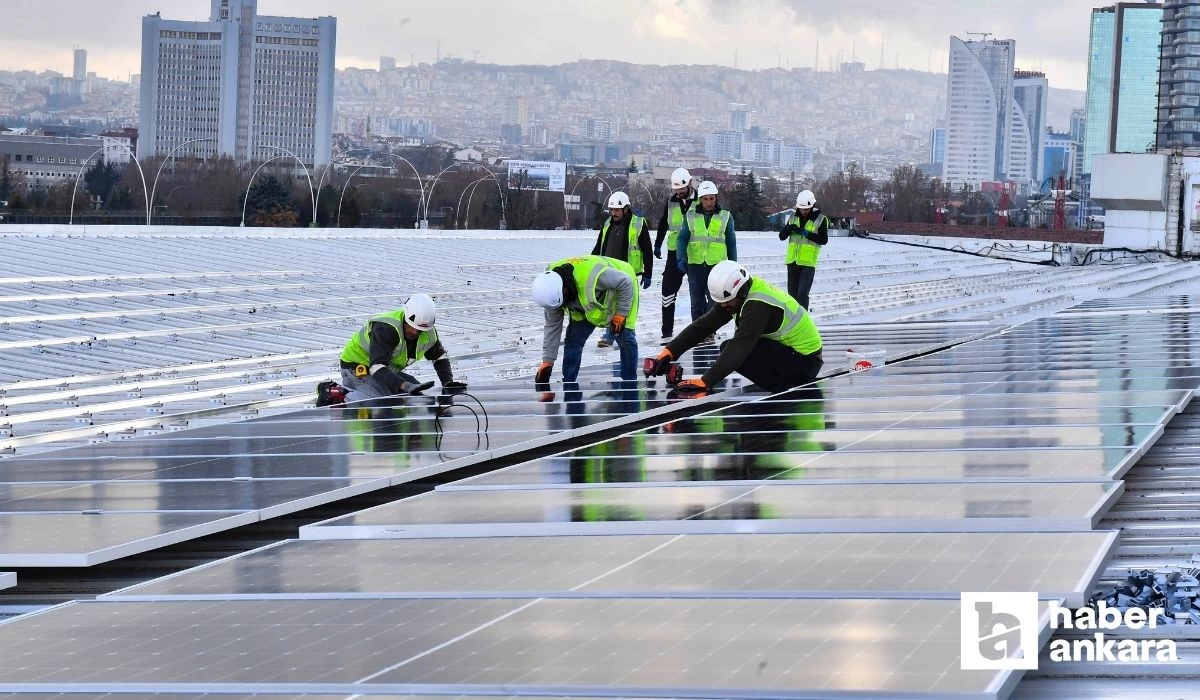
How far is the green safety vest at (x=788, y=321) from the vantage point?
12562 mm

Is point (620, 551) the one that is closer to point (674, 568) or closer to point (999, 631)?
point (674, 568)

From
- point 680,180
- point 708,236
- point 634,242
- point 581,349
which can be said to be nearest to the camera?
point 581,349

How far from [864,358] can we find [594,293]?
129 inches

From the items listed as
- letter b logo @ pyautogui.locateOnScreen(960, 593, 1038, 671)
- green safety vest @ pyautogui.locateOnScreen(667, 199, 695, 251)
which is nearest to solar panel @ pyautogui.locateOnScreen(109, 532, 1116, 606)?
letter b logo @ pyautogui.locateOnScreen(960, 593, 1038, 671)

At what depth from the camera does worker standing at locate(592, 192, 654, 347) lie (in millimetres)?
17609

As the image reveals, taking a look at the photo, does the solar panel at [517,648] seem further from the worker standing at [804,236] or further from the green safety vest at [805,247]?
the green safety vest at [805,247]

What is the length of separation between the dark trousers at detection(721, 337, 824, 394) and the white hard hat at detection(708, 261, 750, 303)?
0.42m

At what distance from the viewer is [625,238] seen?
1762 cm

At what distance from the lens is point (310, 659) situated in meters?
5.00

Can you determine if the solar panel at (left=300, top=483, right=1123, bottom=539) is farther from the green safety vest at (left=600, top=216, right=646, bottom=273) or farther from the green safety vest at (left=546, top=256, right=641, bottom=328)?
the green safety vest at (left=600, top=216, right=646, bottom=273)

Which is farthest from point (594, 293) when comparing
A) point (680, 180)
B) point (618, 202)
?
point (680, 180)

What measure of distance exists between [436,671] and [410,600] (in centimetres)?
105

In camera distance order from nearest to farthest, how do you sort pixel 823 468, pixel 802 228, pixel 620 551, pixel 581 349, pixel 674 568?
pixel 674 568
pixel 620 551
pixel 823 468
pixel 581 349
pixel 802 228

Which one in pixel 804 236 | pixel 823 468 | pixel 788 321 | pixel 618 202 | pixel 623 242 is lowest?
pixel 823 468
